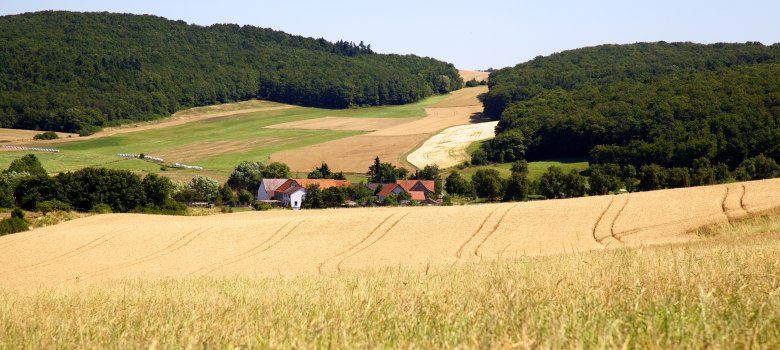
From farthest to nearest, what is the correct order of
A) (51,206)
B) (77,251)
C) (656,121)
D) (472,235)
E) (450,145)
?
(450,145) → (656,121) → (51,206) → (77,251) → (472,235)

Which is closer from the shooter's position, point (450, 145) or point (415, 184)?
point (415, 184)

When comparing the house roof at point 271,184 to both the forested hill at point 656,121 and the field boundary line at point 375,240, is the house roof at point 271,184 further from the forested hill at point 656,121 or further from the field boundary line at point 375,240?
the field boundary line at point 375,240

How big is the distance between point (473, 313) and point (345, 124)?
518ft

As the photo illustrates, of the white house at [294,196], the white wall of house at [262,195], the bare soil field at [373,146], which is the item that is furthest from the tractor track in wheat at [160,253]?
the bare soil field at [373,146]

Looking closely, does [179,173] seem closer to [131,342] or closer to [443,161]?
[443,161]

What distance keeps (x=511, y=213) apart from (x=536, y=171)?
5912 centimetres

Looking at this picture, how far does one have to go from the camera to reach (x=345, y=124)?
166 meters

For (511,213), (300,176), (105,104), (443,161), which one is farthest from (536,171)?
(105,104)

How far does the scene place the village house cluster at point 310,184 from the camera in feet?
303

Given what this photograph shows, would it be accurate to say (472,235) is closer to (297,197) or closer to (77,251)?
(77,251)

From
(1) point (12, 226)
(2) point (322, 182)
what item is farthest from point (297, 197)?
(1) point (12, 226)

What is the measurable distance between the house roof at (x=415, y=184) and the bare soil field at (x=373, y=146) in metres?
16.2

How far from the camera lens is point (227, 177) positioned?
355 ft

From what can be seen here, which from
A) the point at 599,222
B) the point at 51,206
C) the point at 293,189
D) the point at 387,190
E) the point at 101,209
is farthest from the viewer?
the point at 293,189
